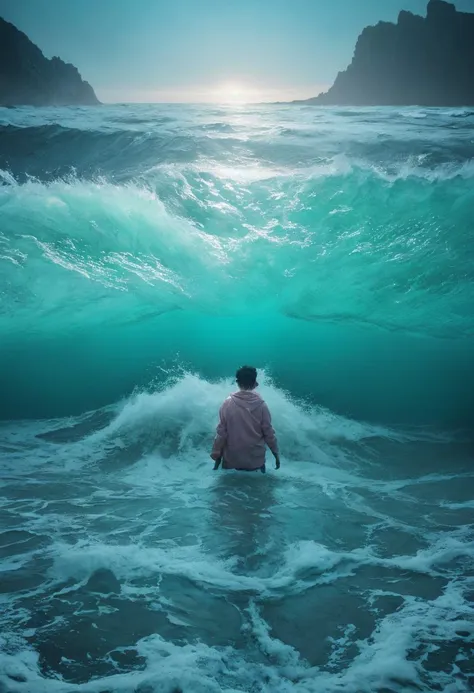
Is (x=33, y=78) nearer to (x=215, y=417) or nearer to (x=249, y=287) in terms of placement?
(x=249, y=287)

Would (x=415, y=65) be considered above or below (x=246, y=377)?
above

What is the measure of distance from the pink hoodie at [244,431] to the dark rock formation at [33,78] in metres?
15.2

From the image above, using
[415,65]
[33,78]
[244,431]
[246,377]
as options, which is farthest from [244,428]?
[415,65]

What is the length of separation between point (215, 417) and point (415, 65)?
958 inches

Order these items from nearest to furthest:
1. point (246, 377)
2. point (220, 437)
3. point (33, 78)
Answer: point (246, 377) → point (220, 437) → point (33, 78)

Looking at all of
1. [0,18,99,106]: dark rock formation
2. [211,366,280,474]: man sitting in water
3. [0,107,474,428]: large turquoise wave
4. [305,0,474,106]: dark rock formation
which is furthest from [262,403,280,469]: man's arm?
[305,0,474,106]: dark rock formation

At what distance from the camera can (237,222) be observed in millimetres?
9641

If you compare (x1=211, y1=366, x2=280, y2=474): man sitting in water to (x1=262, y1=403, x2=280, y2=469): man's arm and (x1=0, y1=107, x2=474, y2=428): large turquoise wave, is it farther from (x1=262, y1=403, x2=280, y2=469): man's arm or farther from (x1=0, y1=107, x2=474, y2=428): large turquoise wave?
(x1=0, y1=107, x2=474, y2=428): large turquoise wave

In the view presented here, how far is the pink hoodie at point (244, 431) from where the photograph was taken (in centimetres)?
403

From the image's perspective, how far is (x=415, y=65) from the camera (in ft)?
77.8

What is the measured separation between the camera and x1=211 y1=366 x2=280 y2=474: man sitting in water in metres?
4.02

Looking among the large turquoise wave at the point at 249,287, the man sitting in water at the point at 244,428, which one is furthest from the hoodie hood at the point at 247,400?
the large turquoise wave at the point at 249,287

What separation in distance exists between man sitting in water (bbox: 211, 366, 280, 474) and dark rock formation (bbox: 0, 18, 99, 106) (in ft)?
49.5

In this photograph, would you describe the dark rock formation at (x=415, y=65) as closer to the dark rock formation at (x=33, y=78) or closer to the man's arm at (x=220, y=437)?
the dark rock formation at (x=33, y=78)
